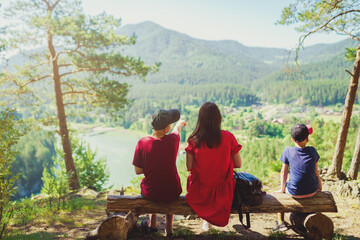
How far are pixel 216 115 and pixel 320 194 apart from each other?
72.0 inches

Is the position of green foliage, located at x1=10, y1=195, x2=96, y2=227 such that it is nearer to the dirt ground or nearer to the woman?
the dirt ground

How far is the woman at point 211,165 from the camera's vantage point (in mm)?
2570

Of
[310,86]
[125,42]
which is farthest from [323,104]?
[125,42]

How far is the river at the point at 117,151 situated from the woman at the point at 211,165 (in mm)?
25900

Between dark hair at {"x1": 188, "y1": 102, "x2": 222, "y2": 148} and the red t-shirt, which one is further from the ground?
dark hair at {"x1": 188, "y1": 102, "x2": 222, "y2": 148}

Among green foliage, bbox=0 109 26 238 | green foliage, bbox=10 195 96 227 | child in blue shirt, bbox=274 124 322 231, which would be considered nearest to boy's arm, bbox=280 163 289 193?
child in blue shirt, bbox=274 124 322 231

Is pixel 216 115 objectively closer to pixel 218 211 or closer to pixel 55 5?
pixel 218 211

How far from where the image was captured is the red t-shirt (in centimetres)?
272

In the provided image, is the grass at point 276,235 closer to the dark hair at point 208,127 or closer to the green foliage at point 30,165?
the dark hair at point 208,127

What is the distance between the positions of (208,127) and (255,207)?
125 cm

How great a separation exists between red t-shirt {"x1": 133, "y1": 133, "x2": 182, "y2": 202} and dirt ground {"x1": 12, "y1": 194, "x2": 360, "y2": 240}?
709mm

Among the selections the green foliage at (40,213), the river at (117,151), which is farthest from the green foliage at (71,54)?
the river at (117,151)

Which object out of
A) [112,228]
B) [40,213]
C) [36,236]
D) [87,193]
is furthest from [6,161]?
[87,193]

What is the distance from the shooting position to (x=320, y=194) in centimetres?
299
